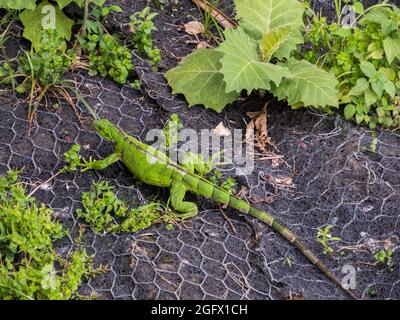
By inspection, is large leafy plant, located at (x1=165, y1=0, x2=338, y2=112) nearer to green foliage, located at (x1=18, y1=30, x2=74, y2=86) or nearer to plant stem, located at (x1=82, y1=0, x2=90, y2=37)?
plant stem, located at (x1=82, y1=0, x2=90, y2=37)

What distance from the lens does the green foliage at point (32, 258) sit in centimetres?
421

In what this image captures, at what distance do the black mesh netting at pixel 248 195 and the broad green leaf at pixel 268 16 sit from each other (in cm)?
57

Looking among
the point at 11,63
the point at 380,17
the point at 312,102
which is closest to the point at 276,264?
the point at 312,102

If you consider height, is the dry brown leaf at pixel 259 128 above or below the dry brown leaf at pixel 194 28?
below

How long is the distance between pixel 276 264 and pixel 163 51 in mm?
2305

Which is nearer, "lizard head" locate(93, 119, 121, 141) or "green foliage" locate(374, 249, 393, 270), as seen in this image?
"green foliage" locate(374, 249, 393, 270)

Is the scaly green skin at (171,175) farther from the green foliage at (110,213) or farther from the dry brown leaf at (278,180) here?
the dry brown leaf at (278,180)

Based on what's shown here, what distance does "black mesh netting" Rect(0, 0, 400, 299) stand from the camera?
4605mm

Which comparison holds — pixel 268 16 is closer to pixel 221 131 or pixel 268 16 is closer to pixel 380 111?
pixel 221 131

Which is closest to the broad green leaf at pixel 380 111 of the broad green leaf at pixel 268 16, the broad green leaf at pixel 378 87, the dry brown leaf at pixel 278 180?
the broad green leaf at pixel 378 87

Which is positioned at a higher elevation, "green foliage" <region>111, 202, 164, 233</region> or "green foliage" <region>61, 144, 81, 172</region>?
"green foliage" <region>61, 144, 81, 172</region>

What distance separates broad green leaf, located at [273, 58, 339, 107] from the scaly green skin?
0.97 m

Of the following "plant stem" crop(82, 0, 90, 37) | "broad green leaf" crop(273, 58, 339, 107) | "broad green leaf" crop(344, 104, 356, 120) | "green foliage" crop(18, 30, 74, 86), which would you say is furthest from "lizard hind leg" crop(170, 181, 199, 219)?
"plant stem" crop(82, 0, 90, 37)

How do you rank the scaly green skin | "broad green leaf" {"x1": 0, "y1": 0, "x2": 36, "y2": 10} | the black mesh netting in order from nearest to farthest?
1. the black mesh netting
2. the scaly green skin
3. "broad green leaf" {"x1": 0, "y1": 0, "x2": 36, "y2": 10}
